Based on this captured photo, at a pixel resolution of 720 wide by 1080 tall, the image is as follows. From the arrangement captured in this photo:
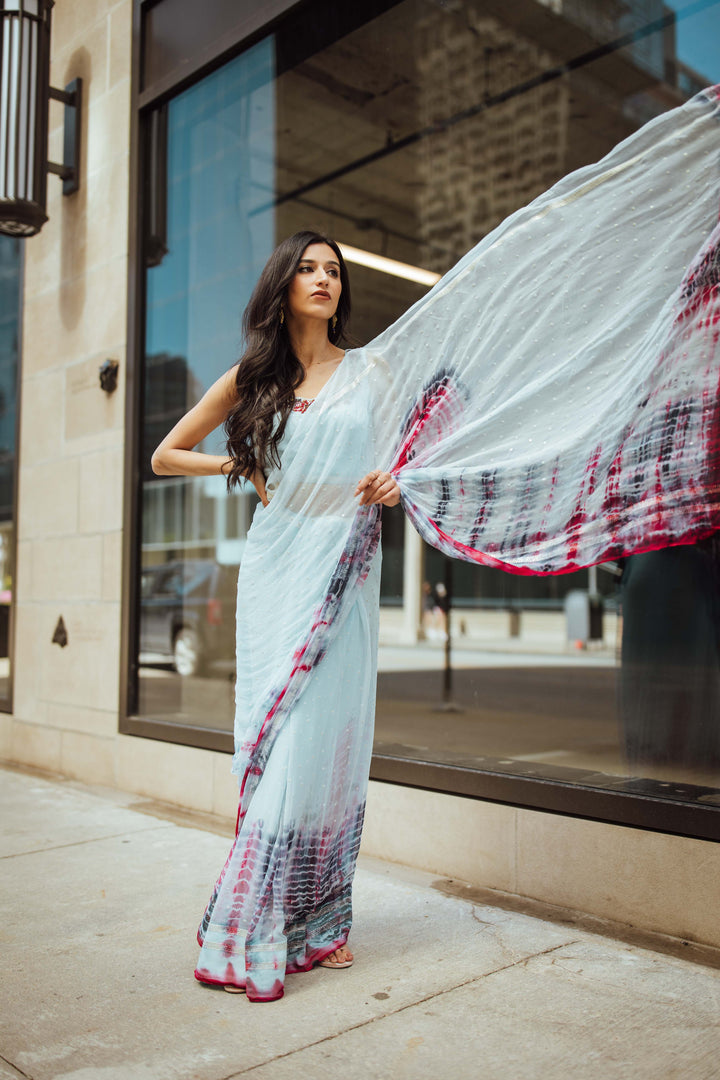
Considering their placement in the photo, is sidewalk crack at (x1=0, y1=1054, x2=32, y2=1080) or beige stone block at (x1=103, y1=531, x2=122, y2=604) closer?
sidewalk crack at (x1=0, y1=1054, x2=32, y2=1080)

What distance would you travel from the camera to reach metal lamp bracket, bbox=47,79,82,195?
5668 mm

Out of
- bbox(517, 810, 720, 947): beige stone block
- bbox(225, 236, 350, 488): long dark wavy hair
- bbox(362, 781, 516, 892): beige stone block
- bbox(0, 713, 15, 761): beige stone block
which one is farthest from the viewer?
bbox(0, 713, 15, 761): beige stone block

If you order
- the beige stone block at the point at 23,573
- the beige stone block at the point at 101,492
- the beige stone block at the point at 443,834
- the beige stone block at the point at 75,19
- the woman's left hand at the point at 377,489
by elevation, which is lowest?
the beige stone block at the point at 443,834

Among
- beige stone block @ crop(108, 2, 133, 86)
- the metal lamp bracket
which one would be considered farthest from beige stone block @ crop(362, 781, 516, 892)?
beige stone block @ crop(108, 2, 133, 86)

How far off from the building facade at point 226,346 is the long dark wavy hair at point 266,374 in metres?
0.68

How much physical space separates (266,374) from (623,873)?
183cm

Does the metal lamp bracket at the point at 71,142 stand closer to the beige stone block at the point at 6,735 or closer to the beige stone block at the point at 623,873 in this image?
the beige stone block at the point at 6,735

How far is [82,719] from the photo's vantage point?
5473 mm

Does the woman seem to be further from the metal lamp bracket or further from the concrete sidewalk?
the metal lamp bracket

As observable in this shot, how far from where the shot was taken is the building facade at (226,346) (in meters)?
3.97

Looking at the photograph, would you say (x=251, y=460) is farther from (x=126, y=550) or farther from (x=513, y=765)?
(x=126, y=550)

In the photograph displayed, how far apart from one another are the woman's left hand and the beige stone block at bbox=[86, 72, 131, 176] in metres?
3.65

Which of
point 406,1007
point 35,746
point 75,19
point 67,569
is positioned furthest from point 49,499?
point 406,1007

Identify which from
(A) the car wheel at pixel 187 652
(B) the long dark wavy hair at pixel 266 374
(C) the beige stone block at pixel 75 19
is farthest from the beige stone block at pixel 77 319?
(B) the long dark wavy hair at pixel 266 374
